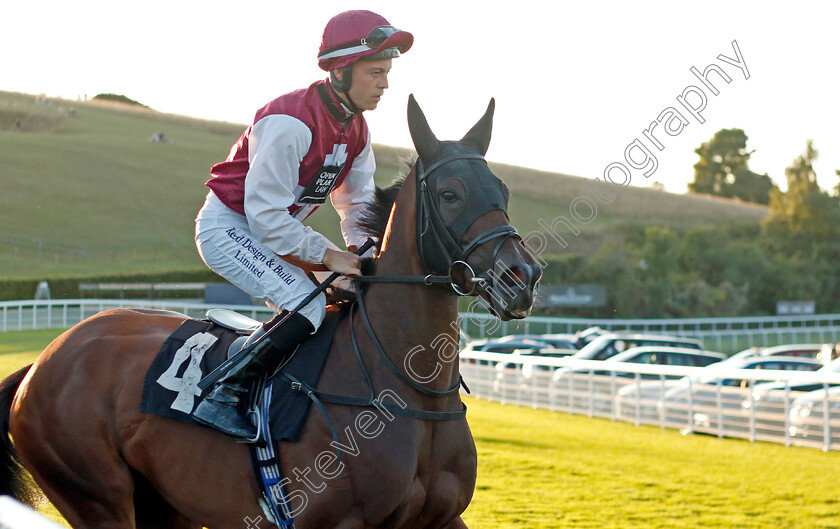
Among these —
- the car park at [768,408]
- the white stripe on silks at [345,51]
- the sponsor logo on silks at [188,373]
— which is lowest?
the car park at [768,408]

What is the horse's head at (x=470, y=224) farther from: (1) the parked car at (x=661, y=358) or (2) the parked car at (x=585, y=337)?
(2) the parked car at (x=585, y=337)

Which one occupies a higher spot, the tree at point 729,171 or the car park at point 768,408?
the tree at point 729,171

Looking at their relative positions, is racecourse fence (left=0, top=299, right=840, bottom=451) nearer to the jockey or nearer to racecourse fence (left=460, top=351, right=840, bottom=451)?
racecourse fence (left=460, top=351, right=840, bottom=451)

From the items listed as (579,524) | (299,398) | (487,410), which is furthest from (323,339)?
(487,410)

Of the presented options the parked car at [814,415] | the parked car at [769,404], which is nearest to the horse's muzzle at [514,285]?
the parked car at [814,415]

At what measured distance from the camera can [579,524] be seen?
21.1ft

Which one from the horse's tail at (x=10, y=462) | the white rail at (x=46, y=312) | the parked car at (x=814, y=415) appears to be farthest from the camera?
the white rail at (x=46, y=312)

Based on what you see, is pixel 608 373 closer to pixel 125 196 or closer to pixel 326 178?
pixel 326 178

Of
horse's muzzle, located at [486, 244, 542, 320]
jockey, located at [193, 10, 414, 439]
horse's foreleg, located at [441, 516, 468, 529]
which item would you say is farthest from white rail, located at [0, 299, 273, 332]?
horse's muzzle, located at [486, 244, 542, 320]

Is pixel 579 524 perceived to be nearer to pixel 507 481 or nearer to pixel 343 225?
pixel 507 481

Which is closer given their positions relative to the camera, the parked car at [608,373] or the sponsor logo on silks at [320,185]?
the sponsor logo on silks at [320,185]

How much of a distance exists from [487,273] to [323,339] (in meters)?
0.74

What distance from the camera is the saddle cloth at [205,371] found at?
3073mm

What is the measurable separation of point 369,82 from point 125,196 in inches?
1750
